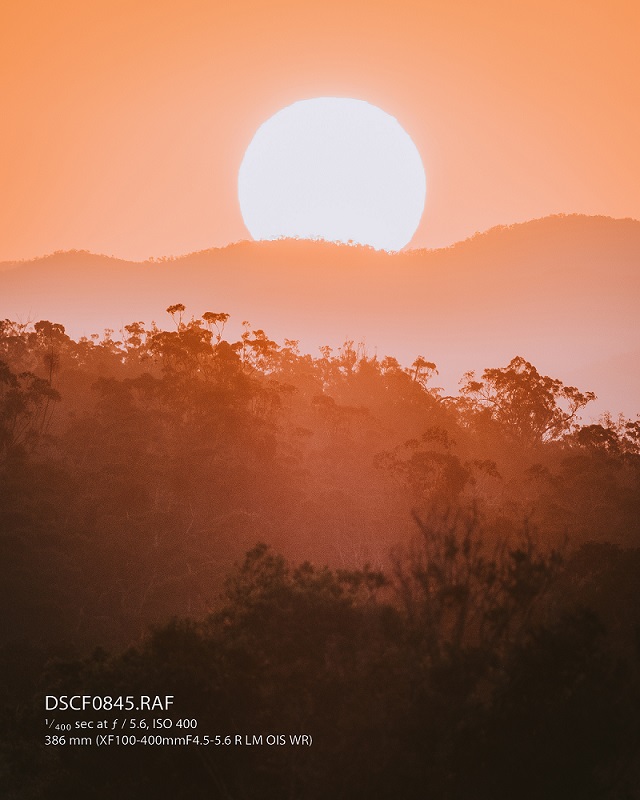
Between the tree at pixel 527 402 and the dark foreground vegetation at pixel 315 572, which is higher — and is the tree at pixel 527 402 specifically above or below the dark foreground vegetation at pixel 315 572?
above

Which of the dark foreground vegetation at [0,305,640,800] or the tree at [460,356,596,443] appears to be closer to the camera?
the dark foreground vegetation at [0,305,640,800]

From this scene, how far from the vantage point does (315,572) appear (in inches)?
1155

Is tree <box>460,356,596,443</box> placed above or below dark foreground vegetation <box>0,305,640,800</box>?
above

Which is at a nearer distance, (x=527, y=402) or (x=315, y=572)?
(x=315, y=572)

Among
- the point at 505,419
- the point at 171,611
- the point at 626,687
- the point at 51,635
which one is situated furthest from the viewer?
the point at 505,419

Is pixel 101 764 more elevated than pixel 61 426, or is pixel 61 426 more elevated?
pixel 61 426

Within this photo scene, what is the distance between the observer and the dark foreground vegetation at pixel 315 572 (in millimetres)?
25891

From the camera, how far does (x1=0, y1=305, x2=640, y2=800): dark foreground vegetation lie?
84.9 feet

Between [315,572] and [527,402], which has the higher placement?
[527,402]

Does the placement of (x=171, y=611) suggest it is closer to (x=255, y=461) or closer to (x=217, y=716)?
(x=255, y=461)

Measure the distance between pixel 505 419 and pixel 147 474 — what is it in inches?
1047

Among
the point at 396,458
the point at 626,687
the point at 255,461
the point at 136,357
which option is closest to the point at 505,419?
the point at 396,458

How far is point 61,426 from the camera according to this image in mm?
61250

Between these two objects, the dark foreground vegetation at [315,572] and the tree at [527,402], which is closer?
the dark foreground vegetation at [315,572]
